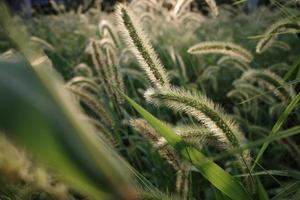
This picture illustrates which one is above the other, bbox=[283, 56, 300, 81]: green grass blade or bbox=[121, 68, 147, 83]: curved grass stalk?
bbox=[121, 68, 147, 83]: curved grass stalk

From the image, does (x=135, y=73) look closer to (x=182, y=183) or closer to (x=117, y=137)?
(x=117, y=137)

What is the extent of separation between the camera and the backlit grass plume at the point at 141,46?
1051mm

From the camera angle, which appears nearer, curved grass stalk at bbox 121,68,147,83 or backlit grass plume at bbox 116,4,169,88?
backlit grass plume at bbox 116,4,169,88

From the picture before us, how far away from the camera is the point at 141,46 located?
1051 mm

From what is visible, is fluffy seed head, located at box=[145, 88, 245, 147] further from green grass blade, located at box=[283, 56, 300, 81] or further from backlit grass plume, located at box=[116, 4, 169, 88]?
green grass blade, located at box=[283, 56, 300, 81]

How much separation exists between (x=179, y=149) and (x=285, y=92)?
33.4 inches

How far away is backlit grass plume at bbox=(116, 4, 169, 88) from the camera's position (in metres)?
1.05

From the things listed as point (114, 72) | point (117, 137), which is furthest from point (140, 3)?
point (114, 72)

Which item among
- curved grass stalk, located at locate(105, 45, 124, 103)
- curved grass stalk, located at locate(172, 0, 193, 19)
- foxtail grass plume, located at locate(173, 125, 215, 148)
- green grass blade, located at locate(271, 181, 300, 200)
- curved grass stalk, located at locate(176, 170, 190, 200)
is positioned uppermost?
curved grass stalk, located at locate(172, 0, 193, 19)

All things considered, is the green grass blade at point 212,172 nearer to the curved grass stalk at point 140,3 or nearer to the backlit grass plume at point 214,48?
the backlit grass plume at point 214,48

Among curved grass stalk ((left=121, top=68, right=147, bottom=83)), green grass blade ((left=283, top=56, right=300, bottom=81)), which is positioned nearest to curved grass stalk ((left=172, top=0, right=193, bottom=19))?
curved grass stalk ((left=121, top=68, right=147, bottom=83))

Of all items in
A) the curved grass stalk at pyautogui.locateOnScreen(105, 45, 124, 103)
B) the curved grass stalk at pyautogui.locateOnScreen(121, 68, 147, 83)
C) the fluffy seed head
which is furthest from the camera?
the curved grass stalk at pyautogui.locateOnScreen(121, 68, 147, 83)

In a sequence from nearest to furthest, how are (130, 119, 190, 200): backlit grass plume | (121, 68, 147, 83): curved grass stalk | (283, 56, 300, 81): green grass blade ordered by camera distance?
(130, 119, 190, 200): backlit grass plume → (283, 56, 300, 81): green grass blade → (121, 68, 147, 83): curved grass stalk

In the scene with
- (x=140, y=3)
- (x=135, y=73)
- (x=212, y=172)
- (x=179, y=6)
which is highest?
(x=140, y=3)
